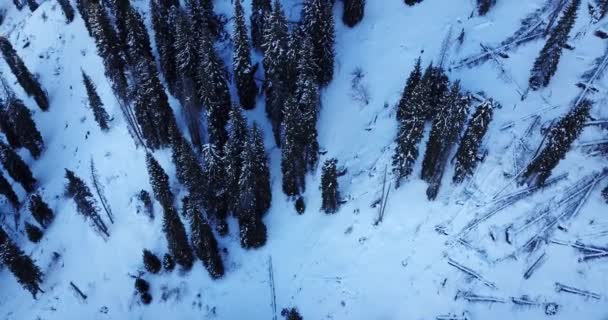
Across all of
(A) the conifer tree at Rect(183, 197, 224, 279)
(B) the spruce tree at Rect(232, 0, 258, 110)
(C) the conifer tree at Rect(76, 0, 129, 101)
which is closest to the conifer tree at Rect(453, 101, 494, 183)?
(B) the spruce tree at Rect(232, 0, 258, 110)

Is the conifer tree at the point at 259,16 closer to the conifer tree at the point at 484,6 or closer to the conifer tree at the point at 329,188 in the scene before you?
the conifer tree at the point at 329,188

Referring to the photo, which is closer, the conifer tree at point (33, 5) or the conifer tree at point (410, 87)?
the conifer tree at point (410, 87)

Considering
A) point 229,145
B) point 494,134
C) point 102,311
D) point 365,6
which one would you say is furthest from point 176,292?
point 365,6

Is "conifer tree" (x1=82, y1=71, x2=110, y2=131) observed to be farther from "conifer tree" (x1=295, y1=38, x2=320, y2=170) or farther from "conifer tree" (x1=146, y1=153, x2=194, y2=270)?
"conifer tree" (x1=295, y1=38, x2=320, y2=170)

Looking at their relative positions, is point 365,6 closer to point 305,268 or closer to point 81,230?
point 305,268

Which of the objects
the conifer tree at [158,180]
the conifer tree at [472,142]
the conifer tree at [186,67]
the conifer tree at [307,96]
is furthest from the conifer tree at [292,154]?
the conifer tree at [472,142]
